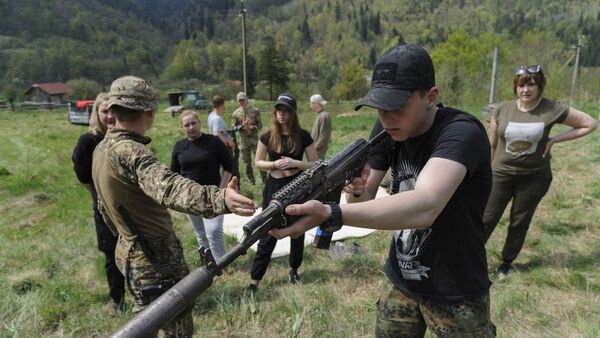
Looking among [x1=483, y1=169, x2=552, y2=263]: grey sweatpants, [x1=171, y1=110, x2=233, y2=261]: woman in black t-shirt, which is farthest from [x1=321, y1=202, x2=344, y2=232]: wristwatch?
[x1=483, y1=169, x2=552, y2=263]: grey sweatpants

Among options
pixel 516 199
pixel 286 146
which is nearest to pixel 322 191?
pixel 286 146

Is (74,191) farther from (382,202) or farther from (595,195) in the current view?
(595,195)

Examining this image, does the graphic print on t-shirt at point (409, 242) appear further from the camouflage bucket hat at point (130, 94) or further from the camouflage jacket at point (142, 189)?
the camouflage bucket hat at point (130, 94)

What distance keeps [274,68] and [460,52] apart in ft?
100

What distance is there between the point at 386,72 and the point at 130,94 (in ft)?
5.22

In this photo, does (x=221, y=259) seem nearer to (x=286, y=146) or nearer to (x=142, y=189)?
(x=142, y=189)

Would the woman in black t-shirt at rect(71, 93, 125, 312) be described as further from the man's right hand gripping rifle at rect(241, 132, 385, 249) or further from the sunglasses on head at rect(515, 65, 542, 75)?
the sunglasses on head at rect(515, 65, 542, 75)

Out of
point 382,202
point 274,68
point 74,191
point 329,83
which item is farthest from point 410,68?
point 329,83

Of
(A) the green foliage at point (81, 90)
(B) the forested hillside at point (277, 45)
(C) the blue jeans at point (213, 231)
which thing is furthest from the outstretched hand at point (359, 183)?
(A) the green foliage at point (81, 90)

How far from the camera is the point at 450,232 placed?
6.02 ft

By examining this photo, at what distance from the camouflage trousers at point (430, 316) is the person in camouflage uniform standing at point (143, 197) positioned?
1.01 m

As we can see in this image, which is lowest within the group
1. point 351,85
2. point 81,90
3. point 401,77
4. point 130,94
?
point 81,90

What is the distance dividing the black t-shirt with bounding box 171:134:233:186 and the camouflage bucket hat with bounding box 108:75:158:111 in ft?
6.39

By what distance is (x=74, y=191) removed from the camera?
9328 mm
